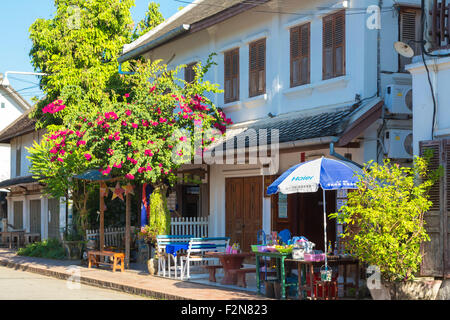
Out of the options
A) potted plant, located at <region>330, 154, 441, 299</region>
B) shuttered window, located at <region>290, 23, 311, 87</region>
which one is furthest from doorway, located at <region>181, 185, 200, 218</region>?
potted plant, located at <region>330, 154, 441, 299</region>

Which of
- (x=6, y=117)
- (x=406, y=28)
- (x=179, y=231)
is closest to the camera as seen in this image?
(x=406, y=28)

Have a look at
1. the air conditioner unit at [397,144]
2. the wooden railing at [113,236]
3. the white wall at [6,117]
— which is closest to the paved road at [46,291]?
the wooden railing at [113,236]

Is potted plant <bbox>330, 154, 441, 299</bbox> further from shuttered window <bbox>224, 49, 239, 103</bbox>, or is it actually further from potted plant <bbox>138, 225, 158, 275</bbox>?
shuttered window <bbox>224, 49, 239, 103</bbox>

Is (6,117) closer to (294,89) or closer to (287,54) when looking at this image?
(287,54)

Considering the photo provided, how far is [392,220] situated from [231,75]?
888 cm

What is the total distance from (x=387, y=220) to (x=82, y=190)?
14.4 metres

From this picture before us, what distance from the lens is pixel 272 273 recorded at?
13.6 m

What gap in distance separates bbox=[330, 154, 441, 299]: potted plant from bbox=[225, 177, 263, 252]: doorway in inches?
252

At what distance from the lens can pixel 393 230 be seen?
10.8 meters

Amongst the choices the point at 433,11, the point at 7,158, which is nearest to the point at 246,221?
the point at 433,11

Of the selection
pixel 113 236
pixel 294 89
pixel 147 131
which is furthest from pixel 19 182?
pixel 294 89

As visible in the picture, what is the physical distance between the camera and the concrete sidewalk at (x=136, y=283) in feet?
41.5

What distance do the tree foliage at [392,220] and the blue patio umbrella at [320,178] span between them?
0.97 ft

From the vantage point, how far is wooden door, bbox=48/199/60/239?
29.3 m
